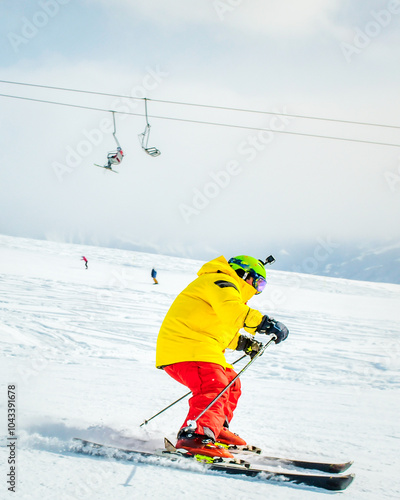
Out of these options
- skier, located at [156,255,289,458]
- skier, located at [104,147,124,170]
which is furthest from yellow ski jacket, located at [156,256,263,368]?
skier, located at [104,147,124,170]

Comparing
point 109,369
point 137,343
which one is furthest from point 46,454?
point 137,343

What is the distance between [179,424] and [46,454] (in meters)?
1.16

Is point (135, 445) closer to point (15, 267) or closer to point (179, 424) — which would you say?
point (179, 424)

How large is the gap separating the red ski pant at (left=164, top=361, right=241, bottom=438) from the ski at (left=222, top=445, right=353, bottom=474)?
0.85ft

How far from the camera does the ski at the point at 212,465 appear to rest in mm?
2260

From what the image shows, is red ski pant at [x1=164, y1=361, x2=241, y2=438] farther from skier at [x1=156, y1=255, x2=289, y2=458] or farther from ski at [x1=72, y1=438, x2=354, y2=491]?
ski at [x1=72, y1=438, x2=354, y2=491]

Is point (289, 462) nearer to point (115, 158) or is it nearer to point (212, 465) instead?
point (212, 465)

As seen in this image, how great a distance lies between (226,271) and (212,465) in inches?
52.4

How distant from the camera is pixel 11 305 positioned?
9.14 m

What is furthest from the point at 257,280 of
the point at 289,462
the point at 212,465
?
the point at 212,465

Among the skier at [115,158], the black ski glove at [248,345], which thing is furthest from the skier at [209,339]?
the skier at [115,158]

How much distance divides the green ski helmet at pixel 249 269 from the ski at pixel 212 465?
1.35m

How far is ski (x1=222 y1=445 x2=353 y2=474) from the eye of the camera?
2.58 meters

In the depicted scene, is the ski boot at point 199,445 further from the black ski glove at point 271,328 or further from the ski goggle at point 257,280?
the ski goggle at point 257,280
